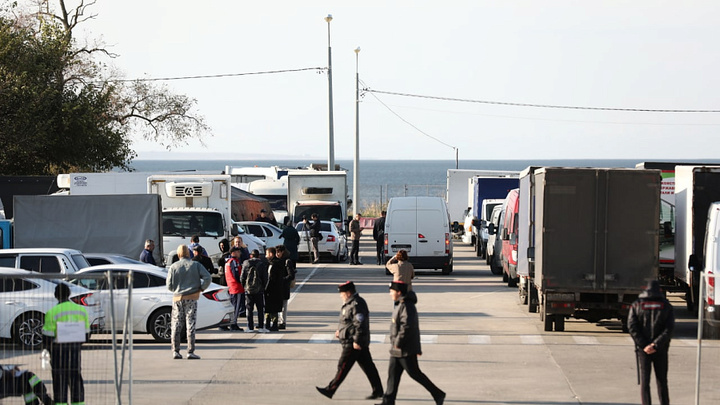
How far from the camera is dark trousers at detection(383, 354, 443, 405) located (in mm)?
10914

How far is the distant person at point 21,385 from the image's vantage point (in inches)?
380

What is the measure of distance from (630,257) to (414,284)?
11214 millimetres

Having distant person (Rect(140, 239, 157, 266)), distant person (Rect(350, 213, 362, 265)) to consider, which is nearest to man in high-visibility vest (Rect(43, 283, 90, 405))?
distant person (Rect(140, 239, 157, 266))

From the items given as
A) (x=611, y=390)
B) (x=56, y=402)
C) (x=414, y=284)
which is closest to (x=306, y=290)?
(x=414, y=284)

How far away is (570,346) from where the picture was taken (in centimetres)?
1623

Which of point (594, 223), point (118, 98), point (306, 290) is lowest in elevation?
point (306, 290)

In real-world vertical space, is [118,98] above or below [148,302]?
above

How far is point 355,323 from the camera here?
37.8 ft

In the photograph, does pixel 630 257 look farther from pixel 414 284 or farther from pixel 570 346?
pixel 414 284

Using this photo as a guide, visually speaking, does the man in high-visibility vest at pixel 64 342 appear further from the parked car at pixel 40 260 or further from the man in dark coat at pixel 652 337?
the parked car at pixel 40 260

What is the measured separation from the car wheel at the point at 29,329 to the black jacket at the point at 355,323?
11.0ft

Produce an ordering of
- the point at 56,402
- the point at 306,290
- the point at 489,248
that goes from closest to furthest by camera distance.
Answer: the point at 56,402
the point at 306,290
the point at 489,248

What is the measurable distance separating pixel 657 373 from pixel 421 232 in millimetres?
18945

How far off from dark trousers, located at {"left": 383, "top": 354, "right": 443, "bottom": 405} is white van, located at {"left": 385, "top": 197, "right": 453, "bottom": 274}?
725 inches
